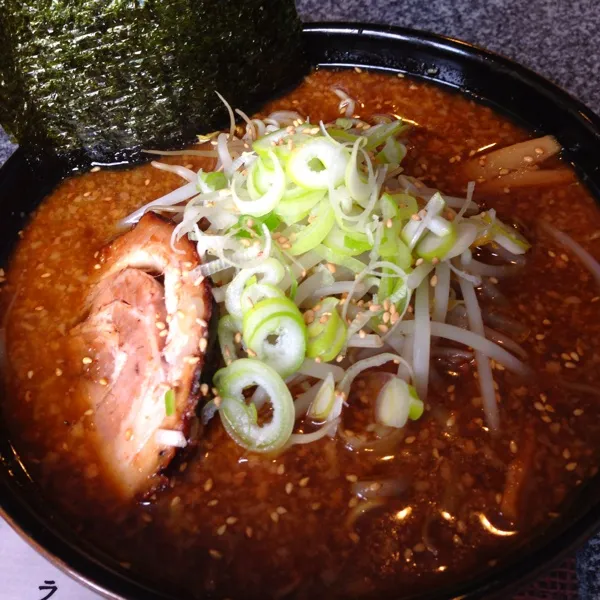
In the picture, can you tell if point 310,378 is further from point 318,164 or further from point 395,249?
point 318,164

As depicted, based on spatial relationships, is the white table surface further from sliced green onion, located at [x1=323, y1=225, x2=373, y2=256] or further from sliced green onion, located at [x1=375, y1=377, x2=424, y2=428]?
sliced green onion, located at [x1=323, y1=225, x2=373, y2=256]

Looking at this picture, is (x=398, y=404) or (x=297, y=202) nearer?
(x=398, y=404)

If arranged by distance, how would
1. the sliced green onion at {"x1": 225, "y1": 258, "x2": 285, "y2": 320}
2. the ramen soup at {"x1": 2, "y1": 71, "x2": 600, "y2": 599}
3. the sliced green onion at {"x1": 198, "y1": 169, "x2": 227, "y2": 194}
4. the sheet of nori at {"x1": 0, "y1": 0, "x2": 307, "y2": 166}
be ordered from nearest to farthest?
1. the ramen soup at {"x1": 2, "y1": 71, "x2": 600, "y2": 599}
2. the sliced green onion at {"x1": 225, "y1": 258, "x2": 285, "y2": 320}
3. the sliced green onion at {"x1": 198, "y1": 169, "x2": 227, "y2": 194}
4. the sheet of nori at {"x1": 0, "y1": 0, "x2": 307, "y2": 166}

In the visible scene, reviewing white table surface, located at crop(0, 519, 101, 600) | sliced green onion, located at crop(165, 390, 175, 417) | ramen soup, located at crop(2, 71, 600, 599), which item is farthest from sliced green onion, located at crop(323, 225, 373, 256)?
white table surface, located at crop(0, 519, 101, 600)

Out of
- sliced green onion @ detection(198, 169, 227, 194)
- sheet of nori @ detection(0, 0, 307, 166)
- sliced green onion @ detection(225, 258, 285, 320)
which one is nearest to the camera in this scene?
sliced green onion @ detection(225, 258, 285, 320)

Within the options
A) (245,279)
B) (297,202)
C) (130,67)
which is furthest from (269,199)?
(130,67)

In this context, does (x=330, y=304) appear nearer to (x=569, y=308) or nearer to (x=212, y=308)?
(x=212, y=308)

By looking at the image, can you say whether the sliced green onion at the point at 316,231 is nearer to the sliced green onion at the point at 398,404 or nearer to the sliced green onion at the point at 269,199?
the sliced green onion at the point at 269,199
